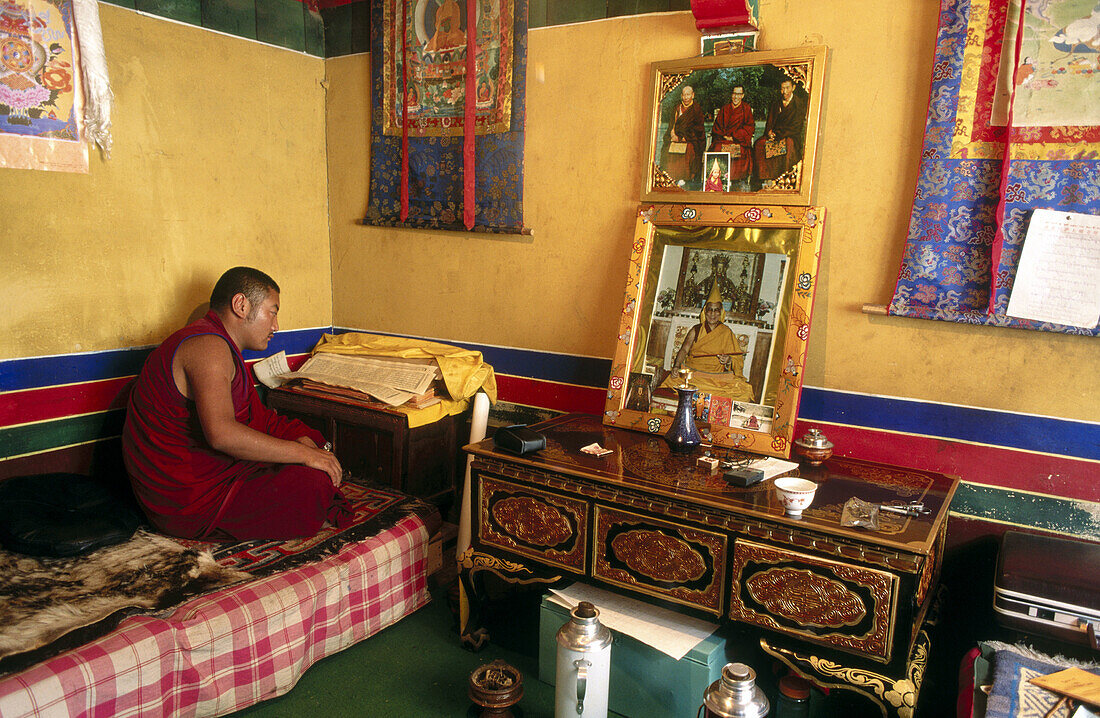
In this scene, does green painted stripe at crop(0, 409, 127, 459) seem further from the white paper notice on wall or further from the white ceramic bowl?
the white paper notice on wall

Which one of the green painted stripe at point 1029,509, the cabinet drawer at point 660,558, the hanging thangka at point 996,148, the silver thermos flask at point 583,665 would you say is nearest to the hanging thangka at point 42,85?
→ the cabinet drawer at point 660,558

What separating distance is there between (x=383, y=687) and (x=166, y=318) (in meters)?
2.21

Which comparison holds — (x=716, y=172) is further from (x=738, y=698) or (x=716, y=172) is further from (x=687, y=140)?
(x=738, y=698)

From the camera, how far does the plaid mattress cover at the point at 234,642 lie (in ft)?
7.11

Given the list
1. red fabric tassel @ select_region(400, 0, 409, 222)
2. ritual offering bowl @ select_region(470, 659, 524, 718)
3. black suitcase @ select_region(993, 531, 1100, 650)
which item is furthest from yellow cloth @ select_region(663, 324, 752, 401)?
red fabric tassel @ select_region(400, 0, 409, 222)

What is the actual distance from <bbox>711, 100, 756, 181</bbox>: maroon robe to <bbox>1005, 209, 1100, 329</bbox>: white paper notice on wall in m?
1.04

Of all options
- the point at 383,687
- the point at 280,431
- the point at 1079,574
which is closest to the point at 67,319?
the point at 280,431

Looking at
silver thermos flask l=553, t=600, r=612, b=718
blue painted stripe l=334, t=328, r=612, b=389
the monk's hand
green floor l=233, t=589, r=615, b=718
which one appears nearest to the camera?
silver thermos flask l=553, t=600, r=612, b=718

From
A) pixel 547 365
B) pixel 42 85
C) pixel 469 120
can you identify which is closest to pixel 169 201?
pixel 42 85

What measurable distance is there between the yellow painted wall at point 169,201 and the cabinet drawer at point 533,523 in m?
2.09

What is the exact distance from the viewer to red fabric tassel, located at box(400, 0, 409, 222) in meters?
3.91

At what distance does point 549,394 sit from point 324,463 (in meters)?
1.14

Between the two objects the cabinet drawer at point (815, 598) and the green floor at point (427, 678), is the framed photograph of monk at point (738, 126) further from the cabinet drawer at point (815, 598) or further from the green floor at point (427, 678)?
the green floor at point (427, 678)

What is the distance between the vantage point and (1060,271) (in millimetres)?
2443
